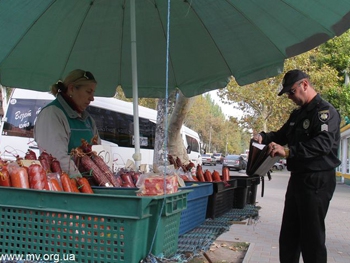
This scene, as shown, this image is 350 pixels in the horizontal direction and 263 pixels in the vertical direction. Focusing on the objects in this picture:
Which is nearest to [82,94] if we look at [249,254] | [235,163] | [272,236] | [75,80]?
[75,80]

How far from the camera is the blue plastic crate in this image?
2355 millimetres

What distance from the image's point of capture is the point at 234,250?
586cm

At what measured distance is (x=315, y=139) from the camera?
2914mm

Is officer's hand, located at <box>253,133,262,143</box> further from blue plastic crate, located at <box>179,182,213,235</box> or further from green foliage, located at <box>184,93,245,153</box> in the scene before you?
green foliage, located at <box>184,93,245,153</box>

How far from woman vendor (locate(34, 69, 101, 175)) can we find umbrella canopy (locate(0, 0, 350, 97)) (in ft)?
2.69

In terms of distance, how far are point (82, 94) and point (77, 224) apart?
6.43 ft

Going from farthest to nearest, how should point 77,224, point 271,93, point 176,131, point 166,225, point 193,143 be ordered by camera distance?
point 271,93 < point 193,143 < point 176,131 < point 166,225 < point 77,224

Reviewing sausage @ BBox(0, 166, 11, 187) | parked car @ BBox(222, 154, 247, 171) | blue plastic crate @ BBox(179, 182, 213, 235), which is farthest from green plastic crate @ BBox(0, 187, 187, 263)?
parked car @ BBox(222, 154, 247, 171)

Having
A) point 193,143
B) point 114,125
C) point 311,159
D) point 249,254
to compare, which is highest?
point 193,143

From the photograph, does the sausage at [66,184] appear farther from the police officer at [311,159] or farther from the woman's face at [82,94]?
the police officer at [311,159]

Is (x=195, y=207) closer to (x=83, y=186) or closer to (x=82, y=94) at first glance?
(x=83, y=186)

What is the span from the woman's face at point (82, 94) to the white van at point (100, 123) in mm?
4668

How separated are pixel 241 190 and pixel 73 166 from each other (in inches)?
69.3

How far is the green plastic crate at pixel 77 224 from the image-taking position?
148 cm
